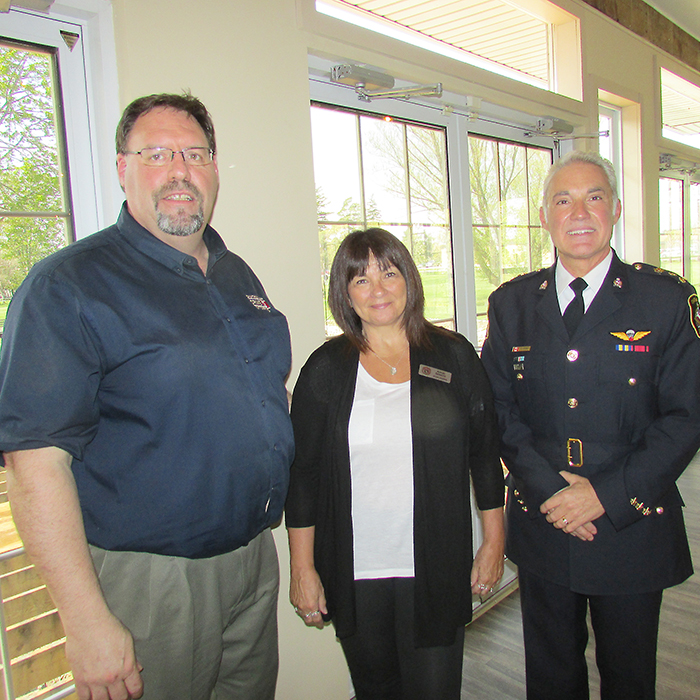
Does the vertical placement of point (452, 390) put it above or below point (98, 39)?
below

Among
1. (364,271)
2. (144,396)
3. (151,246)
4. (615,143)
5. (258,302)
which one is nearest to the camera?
(144,396)

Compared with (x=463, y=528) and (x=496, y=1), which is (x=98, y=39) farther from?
(x=496, y=1)

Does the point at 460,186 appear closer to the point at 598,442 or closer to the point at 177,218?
the point at 598,442

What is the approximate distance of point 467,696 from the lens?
6.77 ft

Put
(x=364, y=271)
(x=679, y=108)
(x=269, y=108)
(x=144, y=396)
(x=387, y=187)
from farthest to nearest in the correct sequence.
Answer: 1. (x=679, y=108)
2. (x=387, y=187)
3. (x=269, y=108)
4. (x=364, y=271)
5. (x=144, y=396)

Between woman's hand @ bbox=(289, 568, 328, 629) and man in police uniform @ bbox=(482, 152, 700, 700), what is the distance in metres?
0.59

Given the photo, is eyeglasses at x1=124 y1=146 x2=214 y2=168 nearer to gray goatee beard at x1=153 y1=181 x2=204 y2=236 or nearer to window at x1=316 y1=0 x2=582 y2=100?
gray goatee beard at x1=153 y1=181 x2=204 y2=236

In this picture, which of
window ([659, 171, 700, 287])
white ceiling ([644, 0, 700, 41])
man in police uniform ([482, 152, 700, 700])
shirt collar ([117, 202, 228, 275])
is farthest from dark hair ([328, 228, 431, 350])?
window ([659, 171, 700, 287])

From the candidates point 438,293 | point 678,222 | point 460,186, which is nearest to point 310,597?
point 438,293

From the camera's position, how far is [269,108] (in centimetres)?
173

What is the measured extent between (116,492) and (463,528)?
86 cm

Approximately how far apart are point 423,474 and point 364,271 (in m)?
0.56

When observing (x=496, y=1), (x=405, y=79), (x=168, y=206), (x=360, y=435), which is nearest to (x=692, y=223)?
(x=496, y=1)

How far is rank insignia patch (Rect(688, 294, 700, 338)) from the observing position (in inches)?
56.3
